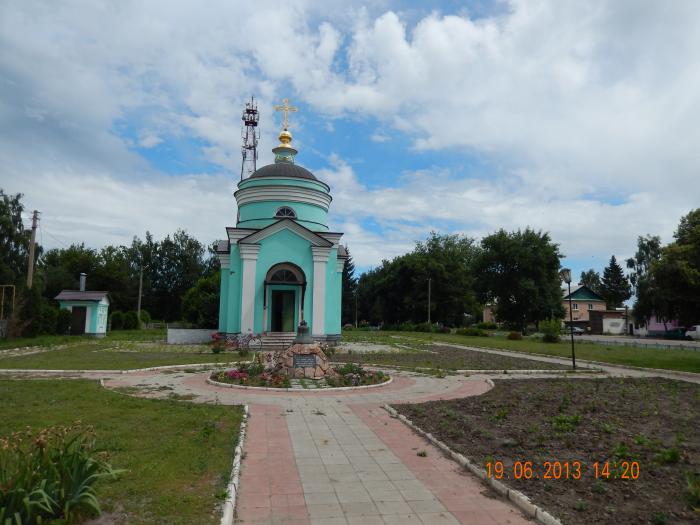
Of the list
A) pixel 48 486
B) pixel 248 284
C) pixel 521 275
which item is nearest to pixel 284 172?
pixel 248 284

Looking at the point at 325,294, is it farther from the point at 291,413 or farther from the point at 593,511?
the point at 593,511

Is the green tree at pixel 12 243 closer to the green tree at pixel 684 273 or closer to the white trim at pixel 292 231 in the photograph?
the white trim at pixel 292 231

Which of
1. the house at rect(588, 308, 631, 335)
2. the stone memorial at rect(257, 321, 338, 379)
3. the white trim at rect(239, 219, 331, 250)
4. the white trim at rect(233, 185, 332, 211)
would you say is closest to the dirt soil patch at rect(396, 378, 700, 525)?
the stone memorial at rect(257, 321, 338, 379)

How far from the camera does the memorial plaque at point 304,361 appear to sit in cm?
1352

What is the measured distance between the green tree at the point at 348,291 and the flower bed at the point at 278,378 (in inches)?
2183

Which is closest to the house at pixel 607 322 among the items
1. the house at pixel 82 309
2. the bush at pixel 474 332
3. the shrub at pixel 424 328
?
the shrub at pixel 424 328

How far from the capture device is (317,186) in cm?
3041

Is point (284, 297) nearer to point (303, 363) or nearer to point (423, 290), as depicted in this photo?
point (303, 363)

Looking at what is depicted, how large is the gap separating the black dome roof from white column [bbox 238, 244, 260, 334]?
5621 mm

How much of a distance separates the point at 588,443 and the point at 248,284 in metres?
21.2

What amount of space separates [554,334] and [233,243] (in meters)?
22.7

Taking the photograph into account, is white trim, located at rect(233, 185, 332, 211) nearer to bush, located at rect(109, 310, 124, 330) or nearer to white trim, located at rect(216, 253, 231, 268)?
white trim, located at rect(216, 253, 231, 268)

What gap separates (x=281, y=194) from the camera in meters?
→ 29.5

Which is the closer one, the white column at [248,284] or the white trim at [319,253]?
the white column at [248,284]
